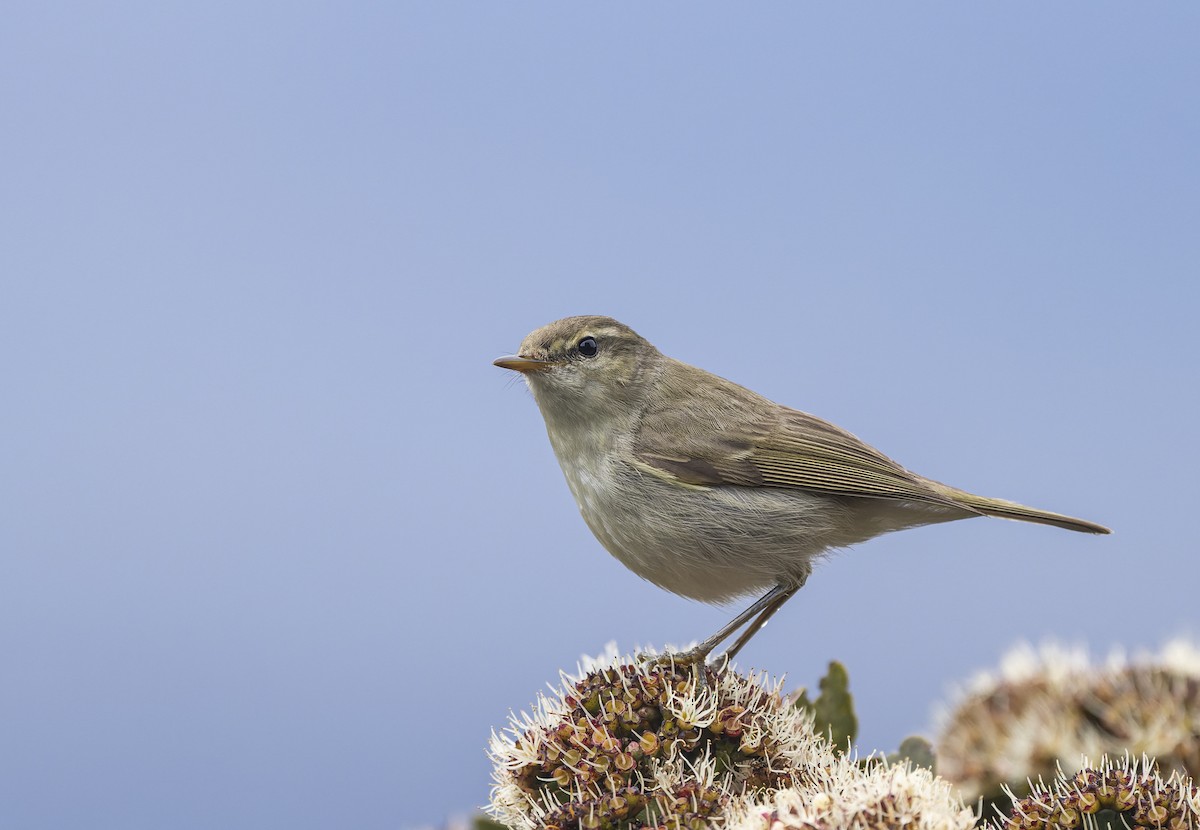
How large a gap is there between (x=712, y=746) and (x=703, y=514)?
124 centimetres

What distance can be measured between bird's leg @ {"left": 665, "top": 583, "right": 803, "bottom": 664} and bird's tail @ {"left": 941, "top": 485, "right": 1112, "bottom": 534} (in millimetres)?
867

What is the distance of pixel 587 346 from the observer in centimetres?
549

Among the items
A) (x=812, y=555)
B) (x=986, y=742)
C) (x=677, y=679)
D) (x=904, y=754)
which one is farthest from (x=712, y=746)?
(x=986, y=742)

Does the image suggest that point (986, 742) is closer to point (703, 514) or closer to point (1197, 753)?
point (1197, 753)

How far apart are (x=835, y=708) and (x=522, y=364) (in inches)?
79.9

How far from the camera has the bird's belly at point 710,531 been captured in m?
4.95

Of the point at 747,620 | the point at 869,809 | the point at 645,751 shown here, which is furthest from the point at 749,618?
the point at 869,809

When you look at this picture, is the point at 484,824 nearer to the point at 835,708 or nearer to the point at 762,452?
the point at 835,708

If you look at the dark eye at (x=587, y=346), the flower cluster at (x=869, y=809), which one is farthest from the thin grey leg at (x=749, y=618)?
the dark eye at (x=587, y=346)

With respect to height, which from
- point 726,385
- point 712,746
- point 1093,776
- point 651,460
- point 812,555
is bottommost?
point 1093,776

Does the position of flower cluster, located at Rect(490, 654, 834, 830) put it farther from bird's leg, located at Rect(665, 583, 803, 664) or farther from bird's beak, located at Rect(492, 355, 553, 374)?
bird's beak, located at Rect(492, 355, 553, 374)

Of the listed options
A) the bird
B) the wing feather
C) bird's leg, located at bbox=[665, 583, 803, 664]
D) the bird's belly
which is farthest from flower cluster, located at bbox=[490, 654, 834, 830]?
the wing feather

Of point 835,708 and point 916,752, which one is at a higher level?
point 835,708

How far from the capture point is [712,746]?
12.9 ft
